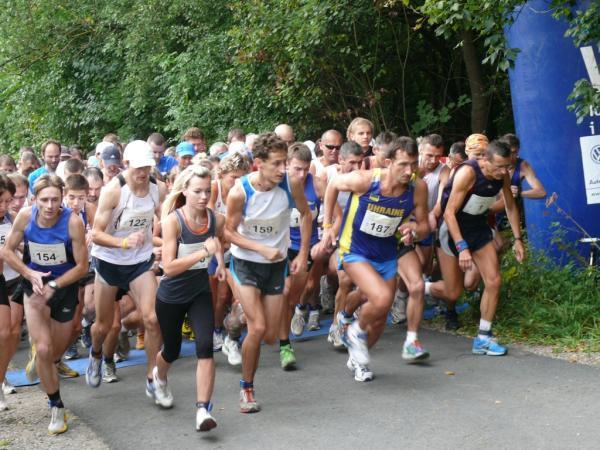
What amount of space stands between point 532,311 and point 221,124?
853cm

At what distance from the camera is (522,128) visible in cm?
1034

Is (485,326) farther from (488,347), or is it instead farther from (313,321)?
(313,321)

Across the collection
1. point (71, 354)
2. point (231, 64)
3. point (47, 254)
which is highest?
point (231, 64)

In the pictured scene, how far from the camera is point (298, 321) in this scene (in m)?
9.34

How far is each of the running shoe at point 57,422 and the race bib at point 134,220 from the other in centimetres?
146

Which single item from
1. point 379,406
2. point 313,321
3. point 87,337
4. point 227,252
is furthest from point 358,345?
point 87,337

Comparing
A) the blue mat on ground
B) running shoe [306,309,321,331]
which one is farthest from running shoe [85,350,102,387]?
running shoe [306,309,321,331]

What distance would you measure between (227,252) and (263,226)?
1948mm

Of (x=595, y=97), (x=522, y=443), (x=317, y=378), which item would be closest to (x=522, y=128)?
(x=595, y=97)

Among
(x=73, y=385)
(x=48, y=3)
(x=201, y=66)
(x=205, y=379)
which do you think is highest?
(x=48, y=3)

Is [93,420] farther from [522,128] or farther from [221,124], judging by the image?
[221,124]

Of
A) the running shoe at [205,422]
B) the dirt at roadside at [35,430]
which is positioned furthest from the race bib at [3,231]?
the running shoe at [205,422]

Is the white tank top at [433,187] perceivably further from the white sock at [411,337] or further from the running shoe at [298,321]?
the white sock at [411,337]

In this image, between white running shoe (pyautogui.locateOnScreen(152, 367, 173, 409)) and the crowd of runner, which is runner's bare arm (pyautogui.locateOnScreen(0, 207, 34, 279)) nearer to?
the crowd of runner
